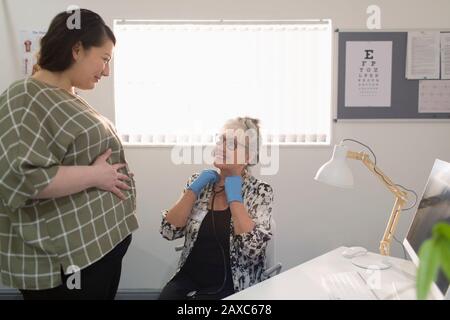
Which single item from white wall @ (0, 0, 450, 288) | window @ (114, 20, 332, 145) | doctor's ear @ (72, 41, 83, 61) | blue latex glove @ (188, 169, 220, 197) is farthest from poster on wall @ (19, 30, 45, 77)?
doctor's ear @ (72, 41, 83, 61)

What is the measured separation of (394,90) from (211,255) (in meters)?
1.63

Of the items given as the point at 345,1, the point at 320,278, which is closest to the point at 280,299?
the point at 320,278

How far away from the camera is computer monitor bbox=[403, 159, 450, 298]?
4.01 ft

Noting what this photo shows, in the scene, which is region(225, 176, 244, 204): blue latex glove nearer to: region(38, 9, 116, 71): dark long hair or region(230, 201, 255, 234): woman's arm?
region(230, 201, 255, 234): woman's arm

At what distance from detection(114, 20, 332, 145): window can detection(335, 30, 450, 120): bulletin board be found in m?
0.09

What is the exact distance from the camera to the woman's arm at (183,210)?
6.03ft

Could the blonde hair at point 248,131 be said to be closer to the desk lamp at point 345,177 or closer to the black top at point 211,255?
the black top at point 211,255

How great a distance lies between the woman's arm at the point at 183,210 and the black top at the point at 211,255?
0.09 meters

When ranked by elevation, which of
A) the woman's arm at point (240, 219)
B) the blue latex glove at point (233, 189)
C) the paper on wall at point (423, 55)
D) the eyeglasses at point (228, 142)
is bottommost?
the woman's arm at point (240, 219)

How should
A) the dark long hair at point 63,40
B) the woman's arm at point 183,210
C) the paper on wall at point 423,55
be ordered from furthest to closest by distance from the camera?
the paper on wall at point 423,55, the woman's arm at point 183,210, the dark long hair at point 63,40

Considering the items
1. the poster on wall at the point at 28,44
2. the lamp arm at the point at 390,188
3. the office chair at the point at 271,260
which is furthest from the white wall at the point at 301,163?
the lamp arm at the point at 390,188

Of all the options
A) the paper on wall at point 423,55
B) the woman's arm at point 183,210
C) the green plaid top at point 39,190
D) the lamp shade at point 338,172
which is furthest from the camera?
the paper on wall at point 423,55
